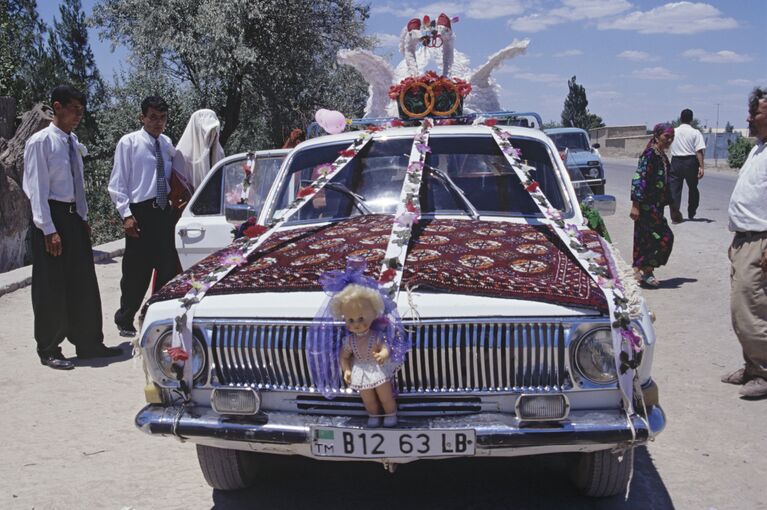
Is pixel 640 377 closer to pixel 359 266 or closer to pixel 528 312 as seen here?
pixel 528 312

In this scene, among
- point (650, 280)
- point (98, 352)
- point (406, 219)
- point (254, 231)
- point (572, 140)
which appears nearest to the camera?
point (406, 219)

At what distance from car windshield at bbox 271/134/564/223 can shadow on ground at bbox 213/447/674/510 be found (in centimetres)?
147

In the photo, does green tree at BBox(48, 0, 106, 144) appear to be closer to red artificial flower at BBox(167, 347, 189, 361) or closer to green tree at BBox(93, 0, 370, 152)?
green tree at BBox(93, 0, 370, 152)

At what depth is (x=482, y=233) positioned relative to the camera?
429 centimetres

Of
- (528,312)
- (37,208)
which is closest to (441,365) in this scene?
(528,312)

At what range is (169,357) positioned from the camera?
3521mm

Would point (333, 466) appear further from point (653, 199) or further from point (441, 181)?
point (653, 199)

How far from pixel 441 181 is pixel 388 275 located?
143 centimetres

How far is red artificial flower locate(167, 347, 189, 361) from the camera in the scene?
3.41 metres

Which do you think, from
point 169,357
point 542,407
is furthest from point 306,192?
point 542,407

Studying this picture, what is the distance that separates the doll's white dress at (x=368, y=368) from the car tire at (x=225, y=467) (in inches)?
37.8

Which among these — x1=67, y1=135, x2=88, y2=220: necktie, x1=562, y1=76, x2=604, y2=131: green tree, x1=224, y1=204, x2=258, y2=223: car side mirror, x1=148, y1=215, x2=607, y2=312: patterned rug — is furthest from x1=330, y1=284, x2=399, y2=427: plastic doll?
x1=562, y1=76, x2=604, y2=131: green tree

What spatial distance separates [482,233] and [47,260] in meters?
3.83

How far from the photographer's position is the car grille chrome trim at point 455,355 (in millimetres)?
3240
